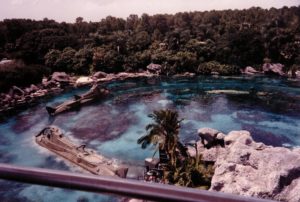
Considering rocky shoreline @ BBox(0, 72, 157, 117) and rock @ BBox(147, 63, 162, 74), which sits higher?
rock @ BBox(147, 63, 162, 74)

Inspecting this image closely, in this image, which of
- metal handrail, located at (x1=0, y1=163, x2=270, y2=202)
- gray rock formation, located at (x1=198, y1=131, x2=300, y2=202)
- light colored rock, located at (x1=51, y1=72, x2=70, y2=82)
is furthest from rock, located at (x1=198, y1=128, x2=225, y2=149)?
light colored rock, located at (x1=51, y1=72, x2=70, y2=82)

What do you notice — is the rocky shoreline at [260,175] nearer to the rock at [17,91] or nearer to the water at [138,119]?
the water at [138,119]

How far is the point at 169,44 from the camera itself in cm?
9206

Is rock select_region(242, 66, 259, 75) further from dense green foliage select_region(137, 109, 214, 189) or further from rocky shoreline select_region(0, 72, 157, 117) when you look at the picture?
dense green foliage select_region(137, 109, 214, 189)

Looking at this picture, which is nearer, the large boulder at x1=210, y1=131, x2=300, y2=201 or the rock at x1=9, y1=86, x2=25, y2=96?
the large boulder at x1=210, y1=131, x2=300, y2=201

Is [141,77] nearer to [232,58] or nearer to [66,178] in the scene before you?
[232,58]

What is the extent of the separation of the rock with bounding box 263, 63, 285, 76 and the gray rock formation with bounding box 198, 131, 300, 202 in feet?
188

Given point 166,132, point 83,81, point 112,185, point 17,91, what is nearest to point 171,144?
point 166,132

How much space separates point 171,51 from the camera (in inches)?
3504

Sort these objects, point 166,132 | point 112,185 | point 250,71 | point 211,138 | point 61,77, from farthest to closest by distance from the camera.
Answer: point 250,71, point 61,77, point 211,138, point 166,132, point 112,185

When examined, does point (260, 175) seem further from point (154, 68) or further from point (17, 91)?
point (154, 68)

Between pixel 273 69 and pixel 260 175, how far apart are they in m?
63.1

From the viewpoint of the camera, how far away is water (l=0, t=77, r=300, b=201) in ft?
130

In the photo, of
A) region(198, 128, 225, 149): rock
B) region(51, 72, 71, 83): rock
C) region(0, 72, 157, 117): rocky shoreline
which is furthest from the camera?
region(51, 72, 71, 83): rock
